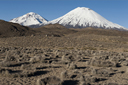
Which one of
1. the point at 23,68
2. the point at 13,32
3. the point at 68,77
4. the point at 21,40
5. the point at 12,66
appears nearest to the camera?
the point at 68,77

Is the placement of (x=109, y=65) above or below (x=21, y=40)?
below

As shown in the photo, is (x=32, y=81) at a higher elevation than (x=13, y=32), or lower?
lower

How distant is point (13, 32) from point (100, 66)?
2053 inches

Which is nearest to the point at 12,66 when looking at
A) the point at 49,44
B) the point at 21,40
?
the point at 49,44

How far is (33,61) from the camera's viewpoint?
14.8m

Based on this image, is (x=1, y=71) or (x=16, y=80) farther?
(x=1, y=71)

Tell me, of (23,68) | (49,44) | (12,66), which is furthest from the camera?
(49,44)

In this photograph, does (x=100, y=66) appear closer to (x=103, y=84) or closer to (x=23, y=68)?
(x=103, y=84)

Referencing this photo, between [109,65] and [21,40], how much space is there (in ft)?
95.3

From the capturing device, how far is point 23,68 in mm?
11578

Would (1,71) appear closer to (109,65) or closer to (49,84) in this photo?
(49,84)

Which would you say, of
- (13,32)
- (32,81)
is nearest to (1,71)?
(32,81)

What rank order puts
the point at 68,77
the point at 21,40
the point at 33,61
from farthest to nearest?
the point at 21,40
the point at 33,61
the point at 68,77

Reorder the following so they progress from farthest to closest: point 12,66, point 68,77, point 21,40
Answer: point 21,40 < point 12,66 < point 68,77
